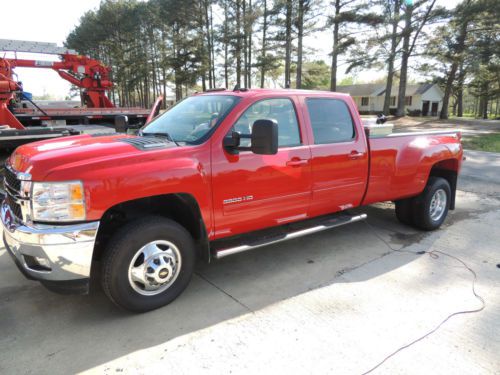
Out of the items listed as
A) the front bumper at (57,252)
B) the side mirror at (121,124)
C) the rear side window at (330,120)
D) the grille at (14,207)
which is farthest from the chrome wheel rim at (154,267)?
Result: the side mirror at (121,124)

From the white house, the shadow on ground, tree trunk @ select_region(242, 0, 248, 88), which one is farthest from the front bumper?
the white house

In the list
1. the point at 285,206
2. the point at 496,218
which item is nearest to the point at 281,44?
the point at 496,218

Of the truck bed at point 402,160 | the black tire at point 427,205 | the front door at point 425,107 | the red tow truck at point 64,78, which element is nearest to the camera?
the truck bed at point 402,160

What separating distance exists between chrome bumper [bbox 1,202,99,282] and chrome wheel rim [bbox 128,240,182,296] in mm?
379

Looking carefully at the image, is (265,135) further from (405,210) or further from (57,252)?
(405,210)

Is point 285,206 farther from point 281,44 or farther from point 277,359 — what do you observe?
point 281,44

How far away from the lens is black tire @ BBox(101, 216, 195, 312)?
2900mm

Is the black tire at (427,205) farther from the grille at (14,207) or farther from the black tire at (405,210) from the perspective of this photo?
the grille at (14,207)

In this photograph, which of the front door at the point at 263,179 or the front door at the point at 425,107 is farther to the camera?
the front door at the point at 425,107

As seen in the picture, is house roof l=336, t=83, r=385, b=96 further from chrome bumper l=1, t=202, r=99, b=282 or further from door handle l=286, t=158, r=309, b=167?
chrome bumper l=1, t=202, r=99, b=282

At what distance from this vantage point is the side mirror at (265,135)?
306 centimetres

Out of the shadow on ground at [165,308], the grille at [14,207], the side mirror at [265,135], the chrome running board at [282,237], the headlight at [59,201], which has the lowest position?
the shadow on ground at [165,308]

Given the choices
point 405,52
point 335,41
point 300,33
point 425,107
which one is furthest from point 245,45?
point 425,107

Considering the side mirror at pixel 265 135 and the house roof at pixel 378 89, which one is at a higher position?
the house roof at pixel 378 89
